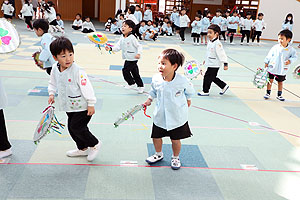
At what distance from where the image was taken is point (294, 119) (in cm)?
434

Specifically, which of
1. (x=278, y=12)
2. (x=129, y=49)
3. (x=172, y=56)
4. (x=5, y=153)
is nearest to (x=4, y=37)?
(x=5, y=153)

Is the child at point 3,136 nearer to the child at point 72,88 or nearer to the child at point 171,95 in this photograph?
the child at point 72,88

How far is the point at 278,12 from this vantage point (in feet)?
46.9

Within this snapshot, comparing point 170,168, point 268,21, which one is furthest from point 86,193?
point 268,21

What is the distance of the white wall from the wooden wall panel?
9655 mm

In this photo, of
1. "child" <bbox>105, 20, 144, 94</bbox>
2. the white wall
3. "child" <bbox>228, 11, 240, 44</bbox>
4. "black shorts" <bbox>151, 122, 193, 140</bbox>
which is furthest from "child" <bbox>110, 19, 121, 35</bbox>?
"black shorts" <bbox>151, 122, 193, 140</bbox>

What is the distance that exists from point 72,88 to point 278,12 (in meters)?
14.3

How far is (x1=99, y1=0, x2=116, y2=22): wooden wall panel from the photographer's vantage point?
1958 centimetres

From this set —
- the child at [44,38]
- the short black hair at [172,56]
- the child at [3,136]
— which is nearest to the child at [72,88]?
the child at [3,136]

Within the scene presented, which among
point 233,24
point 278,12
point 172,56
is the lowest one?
point 172,56

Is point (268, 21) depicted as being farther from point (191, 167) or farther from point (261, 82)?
point (191, 167)

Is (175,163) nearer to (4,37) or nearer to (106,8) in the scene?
(4,37)

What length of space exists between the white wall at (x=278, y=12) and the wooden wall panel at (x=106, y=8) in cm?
966

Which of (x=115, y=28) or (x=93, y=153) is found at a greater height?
(x=115, y=28)
